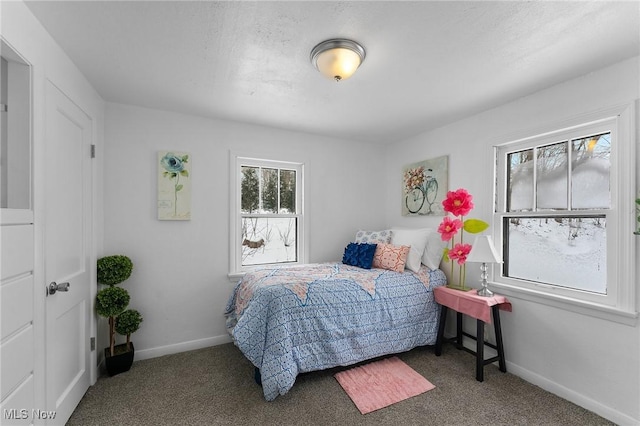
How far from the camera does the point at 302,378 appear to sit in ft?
7.80

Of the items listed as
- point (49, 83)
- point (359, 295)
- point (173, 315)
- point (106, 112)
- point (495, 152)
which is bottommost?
point (173, 315)

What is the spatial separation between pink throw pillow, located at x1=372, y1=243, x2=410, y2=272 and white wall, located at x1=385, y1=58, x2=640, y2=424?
69 cm

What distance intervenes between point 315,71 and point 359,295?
73.1 inches

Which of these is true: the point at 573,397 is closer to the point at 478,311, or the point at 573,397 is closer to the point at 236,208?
the point at 478,311

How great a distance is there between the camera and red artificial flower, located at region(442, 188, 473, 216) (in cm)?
270

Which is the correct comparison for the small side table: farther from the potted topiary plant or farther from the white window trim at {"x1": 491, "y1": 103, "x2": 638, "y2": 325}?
the potted topiary plant

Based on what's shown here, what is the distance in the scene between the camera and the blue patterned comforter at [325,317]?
212cm

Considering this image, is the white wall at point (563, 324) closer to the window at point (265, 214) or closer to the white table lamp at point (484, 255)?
the white table lamp at point (484, 255)

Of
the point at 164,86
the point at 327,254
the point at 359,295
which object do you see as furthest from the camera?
the point at 327,254

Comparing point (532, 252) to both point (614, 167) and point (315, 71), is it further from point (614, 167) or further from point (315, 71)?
point (315, 71)

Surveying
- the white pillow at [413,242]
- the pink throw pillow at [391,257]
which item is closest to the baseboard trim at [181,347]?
the pink throw pillow at [391,257]

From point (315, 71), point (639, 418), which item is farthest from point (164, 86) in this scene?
point (639, 418)

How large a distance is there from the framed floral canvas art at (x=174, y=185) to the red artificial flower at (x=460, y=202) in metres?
2.65

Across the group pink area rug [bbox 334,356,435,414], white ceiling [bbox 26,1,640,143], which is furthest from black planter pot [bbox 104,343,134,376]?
white ceiling [bbox 26,1,640,143]
